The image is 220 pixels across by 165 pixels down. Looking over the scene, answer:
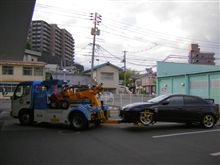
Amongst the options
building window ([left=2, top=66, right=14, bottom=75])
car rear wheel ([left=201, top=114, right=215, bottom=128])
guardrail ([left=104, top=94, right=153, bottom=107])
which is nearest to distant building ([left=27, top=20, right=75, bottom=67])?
building window ([left=2, top=66, right=14, bottom=75])

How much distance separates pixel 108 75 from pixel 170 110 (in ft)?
134

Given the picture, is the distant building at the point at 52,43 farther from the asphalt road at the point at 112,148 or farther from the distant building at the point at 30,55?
the asphalt road at the point at 112,148

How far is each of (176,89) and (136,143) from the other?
1646 cm

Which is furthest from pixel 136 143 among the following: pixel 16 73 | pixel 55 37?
pixel 55 37

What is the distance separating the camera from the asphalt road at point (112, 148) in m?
6.49

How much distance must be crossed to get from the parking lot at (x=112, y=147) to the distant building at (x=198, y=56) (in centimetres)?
3191

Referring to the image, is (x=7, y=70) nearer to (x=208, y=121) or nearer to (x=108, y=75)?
(x=108, y=75)

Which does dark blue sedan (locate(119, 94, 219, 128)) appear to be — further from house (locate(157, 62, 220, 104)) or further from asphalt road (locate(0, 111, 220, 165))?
house (locate(157, 62, 220, 104))

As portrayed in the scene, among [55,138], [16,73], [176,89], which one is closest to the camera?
[55,138]

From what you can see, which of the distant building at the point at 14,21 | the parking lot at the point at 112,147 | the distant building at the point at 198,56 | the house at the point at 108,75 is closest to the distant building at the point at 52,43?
the house at the point at 108,75

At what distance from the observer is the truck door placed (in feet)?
42.8

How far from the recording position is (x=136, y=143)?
8500 millimetres

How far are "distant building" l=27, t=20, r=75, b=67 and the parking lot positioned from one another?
6363 cm

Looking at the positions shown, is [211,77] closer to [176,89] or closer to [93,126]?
[176,89]
